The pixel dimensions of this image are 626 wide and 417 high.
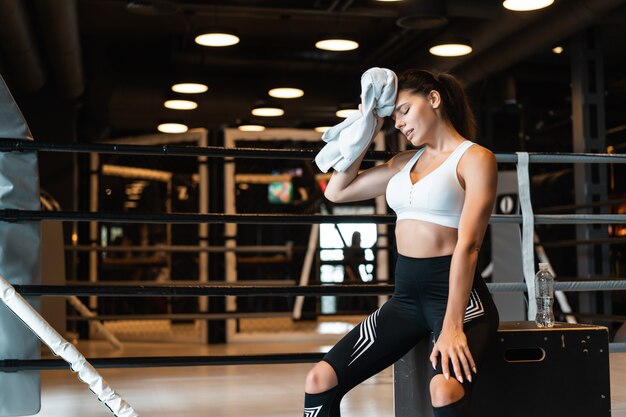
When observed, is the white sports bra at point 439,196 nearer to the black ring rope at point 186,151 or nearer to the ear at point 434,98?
the ear at point 434,98

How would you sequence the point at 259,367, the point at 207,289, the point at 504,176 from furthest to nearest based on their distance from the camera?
the point at 504,176, the point at 259,367, the point at 207,289

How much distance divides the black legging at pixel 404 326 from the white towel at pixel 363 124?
1.23ft

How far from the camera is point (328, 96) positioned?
9.66m

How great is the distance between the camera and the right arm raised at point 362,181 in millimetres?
2510

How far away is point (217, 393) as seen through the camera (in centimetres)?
405

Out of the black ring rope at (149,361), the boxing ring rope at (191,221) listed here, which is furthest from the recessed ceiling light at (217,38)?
the black ring rope at (149,361)

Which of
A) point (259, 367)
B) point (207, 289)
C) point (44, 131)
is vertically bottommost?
point (259, 367)

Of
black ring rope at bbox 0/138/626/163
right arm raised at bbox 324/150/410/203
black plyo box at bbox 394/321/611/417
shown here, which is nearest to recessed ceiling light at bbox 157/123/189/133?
black ring rope at bbox 0/138/626/163

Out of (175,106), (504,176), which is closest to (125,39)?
(175,106)

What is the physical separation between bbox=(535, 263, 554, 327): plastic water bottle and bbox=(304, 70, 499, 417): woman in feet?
1.79

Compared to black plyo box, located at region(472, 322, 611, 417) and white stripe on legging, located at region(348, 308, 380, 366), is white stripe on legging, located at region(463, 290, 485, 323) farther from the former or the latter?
white stripe on legging, located at region(348, 308, 380, 366)

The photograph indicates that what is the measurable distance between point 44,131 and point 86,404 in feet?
19.2

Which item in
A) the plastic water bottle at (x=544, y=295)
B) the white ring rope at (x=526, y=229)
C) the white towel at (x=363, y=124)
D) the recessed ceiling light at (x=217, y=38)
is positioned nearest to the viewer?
the white towel at (x=363, y=124)

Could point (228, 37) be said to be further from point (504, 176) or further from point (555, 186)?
point (555, 186)
